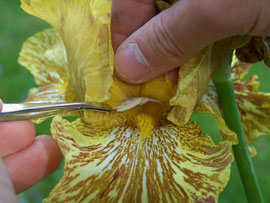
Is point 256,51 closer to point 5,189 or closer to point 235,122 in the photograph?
point 235,122

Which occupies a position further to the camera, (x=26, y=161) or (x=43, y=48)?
(x=43, y=48)

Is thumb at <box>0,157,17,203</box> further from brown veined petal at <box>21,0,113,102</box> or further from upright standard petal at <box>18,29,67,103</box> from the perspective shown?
upright standard petal at <box>18,29,67,103</box>

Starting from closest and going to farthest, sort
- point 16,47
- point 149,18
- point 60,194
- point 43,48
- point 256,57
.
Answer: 1. point 60,194
2. point 149,18
3. point 256,57
4. point 43,48
5. point 16,47

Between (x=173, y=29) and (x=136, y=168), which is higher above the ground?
(x=173, y=29)

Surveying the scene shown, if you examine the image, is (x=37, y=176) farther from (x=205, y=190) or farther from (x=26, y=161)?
(x=205, y=190)

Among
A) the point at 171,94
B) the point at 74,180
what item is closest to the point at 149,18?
the point at 171,94

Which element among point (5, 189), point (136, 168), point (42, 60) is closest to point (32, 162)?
point (5, 189)

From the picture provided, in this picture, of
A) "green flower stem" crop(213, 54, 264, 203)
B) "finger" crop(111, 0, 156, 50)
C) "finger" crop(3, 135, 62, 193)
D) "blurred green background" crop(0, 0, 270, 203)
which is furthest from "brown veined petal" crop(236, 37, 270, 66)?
"blurred green background" crop(0, 0, 270, 203)
